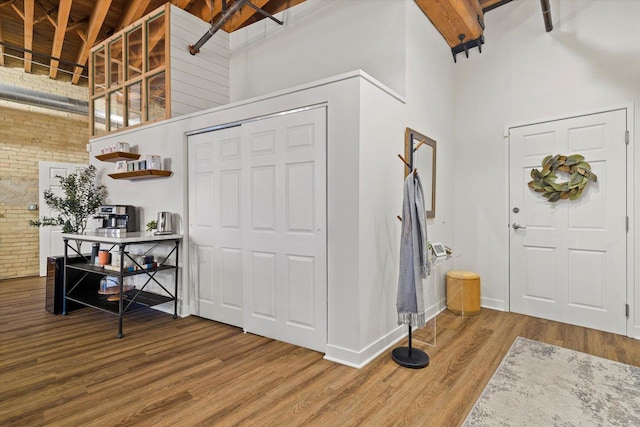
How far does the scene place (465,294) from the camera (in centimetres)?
392

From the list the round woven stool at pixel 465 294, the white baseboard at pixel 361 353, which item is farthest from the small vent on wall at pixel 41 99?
the round woven stool at pixel 465 294

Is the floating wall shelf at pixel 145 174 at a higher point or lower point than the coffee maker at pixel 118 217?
higher

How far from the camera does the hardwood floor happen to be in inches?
79.9

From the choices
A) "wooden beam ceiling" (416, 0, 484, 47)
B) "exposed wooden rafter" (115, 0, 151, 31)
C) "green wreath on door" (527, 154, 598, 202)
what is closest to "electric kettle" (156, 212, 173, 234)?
"exposed wooden rafter" (115, 0, 151, 31)

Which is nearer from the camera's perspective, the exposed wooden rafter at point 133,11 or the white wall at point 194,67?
the white wall at point 194,67

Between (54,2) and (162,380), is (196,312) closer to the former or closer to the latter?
(162,380)

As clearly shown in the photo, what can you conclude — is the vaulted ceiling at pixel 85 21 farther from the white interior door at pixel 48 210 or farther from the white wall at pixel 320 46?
the white interior door at pixel 48 210

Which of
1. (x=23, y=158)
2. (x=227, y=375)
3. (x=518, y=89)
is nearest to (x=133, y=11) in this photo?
(x=23, y=158)

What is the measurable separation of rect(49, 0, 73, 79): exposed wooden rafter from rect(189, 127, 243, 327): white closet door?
302 centimetres

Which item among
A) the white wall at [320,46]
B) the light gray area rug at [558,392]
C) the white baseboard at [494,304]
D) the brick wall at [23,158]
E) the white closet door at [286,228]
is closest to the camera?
the light gray area rug at [558,392]

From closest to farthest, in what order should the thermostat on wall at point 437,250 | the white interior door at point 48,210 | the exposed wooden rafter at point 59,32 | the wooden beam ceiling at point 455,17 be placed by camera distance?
the thermostat on wall at point 437,250 < the wooden beam ceiling at point 455,17 < the exposed wooden rafter at point 59,32 < the white interior door at point 48,210

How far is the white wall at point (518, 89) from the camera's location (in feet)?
11.0

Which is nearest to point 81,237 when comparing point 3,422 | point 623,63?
point 3,422

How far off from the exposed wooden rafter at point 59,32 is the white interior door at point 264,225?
305 centimetres
